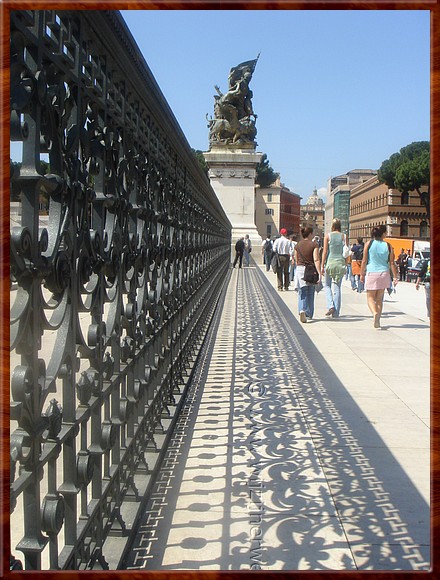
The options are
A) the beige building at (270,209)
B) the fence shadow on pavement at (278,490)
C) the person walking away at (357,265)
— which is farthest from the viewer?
the beige building at (270,209)

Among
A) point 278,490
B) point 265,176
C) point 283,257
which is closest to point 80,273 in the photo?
point 278,490

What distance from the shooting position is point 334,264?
11.7m

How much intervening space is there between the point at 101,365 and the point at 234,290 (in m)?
15.6

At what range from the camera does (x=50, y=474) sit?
207cm

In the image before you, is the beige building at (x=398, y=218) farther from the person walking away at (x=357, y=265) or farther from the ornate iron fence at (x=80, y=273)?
the ornate iron fence at (x=80, y=273)

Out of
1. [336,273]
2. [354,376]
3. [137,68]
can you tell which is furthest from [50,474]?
[336,273]

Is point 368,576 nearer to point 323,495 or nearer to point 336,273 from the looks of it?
point 323,495

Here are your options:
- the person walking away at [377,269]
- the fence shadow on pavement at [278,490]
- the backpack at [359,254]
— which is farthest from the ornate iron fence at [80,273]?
the backpack at [359,254]

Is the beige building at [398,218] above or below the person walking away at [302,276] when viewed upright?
above

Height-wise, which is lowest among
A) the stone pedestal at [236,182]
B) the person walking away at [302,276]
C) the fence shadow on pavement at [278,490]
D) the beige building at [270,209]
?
the fence shadow on pavement at [278,490]

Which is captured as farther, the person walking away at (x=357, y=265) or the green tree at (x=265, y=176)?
the green tree at (x=265, y=176)

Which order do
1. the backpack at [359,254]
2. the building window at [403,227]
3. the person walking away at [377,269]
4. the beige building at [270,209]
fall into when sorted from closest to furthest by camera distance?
the person walking away at [377,269], the building window at [403,227], the backpack at [359,254], the beige building at [270,209]

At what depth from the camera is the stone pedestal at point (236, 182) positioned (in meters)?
33.3

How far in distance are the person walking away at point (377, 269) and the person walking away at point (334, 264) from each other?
1.04 meters
